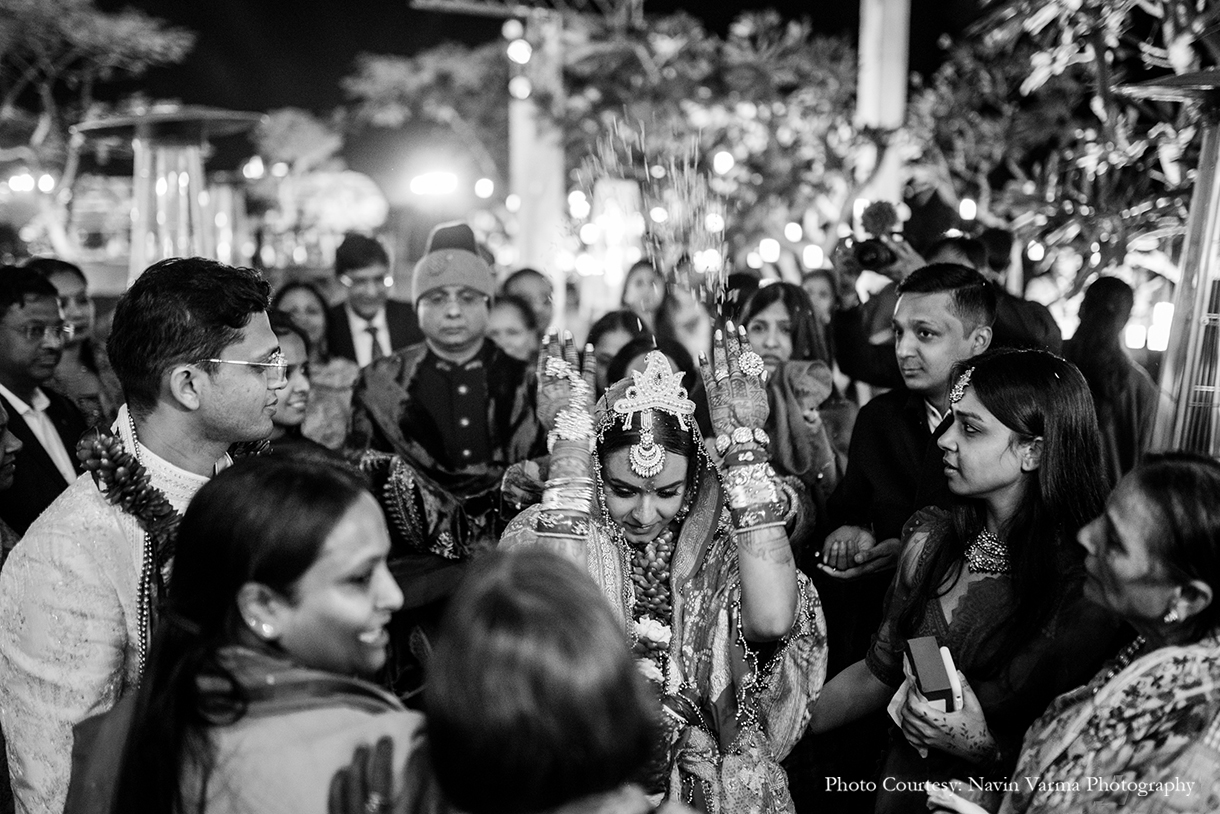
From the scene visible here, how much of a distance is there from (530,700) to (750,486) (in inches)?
48.1

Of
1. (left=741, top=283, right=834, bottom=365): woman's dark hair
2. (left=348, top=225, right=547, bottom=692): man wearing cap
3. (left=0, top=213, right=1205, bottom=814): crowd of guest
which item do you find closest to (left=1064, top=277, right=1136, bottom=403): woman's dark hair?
(left=0, top=213, right=1205, bottom=814): crowd of guest

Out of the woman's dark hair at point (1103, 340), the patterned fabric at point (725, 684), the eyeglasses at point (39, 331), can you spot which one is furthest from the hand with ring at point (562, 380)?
the woman's dark hair at point (1103, 340)

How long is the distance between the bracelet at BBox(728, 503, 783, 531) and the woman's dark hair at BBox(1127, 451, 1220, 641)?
2.46ft

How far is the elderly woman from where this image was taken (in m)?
1.81

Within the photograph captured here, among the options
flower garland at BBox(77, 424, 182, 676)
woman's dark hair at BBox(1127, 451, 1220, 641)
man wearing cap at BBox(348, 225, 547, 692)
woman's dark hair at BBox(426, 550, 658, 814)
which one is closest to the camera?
woman's dark hair at BBox(426, 550, 658, 814)

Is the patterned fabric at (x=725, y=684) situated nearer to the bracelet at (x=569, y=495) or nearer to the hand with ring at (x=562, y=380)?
the bracelet at (x=569, y=495)

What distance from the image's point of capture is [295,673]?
1.58 meters

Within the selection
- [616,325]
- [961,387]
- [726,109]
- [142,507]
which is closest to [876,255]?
[616,325]

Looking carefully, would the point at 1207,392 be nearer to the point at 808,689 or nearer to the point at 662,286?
the point at 808,689

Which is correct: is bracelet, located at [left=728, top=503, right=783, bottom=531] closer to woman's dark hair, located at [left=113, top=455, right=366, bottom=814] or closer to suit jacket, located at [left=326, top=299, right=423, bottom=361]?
woman's dark hair, located at [left=113, top=455, right=366, bottom=814]

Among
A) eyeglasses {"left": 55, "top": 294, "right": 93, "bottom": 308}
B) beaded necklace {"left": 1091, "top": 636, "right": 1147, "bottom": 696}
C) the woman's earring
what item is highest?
eyeglasses {"left": 55, "top": 294, "right": 93, "bottom": 308}

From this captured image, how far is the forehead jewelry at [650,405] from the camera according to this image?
8.69ft

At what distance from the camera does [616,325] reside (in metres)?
5.57

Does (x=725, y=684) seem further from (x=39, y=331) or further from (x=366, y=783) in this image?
(x=39, y=331)
